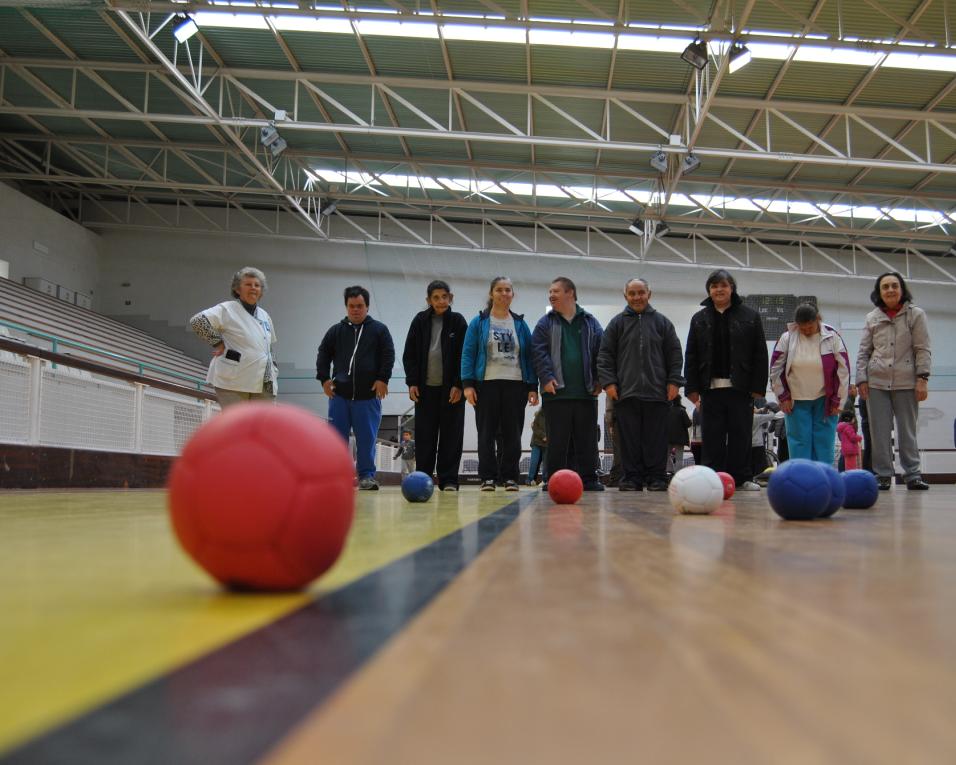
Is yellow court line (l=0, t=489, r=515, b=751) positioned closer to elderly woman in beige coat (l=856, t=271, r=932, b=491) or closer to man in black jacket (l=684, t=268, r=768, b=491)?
man in black jacket (l=684, t=268, r=768, b=491)

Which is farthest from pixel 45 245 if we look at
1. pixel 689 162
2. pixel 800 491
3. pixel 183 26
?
pixel 800 491

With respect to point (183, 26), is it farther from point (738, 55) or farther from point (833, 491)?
→ point (833, 491)

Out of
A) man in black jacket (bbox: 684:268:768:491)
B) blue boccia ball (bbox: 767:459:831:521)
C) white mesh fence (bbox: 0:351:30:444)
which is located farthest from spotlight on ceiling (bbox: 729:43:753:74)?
white mesh fence (bbox: 0:351:30:444)

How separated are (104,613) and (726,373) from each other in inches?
171

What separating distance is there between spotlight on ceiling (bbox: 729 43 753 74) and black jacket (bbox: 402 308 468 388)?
5.29 metres

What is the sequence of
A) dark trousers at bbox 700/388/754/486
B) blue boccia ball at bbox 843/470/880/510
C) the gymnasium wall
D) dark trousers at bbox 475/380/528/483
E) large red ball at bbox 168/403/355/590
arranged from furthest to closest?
the gymnasium wall
dark trousers at bbox 700/388/754/486
dark trousers at bbox 475/380/528/483
blue boccia ball at bbox 843/470/880/510
large red ball at bbox 168/403/355/590

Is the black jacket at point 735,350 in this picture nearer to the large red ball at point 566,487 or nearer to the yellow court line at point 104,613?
the large red ball at point 566,487

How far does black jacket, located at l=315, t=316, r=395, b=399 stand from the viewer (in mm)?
5082

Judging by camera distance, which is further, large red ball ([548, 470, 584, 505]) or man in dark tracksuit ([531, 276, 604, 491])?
man in dark tracksuit ([531, 276, 604, 491])

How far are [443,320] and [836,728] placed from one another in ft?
14.9

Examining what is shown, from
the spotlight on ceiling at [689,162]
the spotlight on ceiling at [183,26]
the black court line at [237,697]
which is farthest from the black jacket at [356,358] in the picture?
the spotlight on ceiling at [689,162]

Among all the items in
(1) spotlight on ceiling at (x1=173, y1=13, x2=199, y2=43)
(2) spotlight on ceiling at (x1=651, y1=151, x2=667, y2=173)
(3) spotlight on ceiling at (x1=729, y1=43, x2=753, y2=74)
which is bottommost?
(2) spotlight on ceiling at (x1=651, y1=151, x2=667, y2=173)

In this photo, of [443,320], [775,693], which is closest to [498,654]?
[775,693]

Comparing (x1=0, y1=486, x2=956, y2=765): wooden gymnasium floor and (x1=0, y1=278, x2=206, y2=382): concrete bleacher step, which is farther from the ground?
(x1=0, y1=278, x2=206, y2=382): concrete bleacher step
